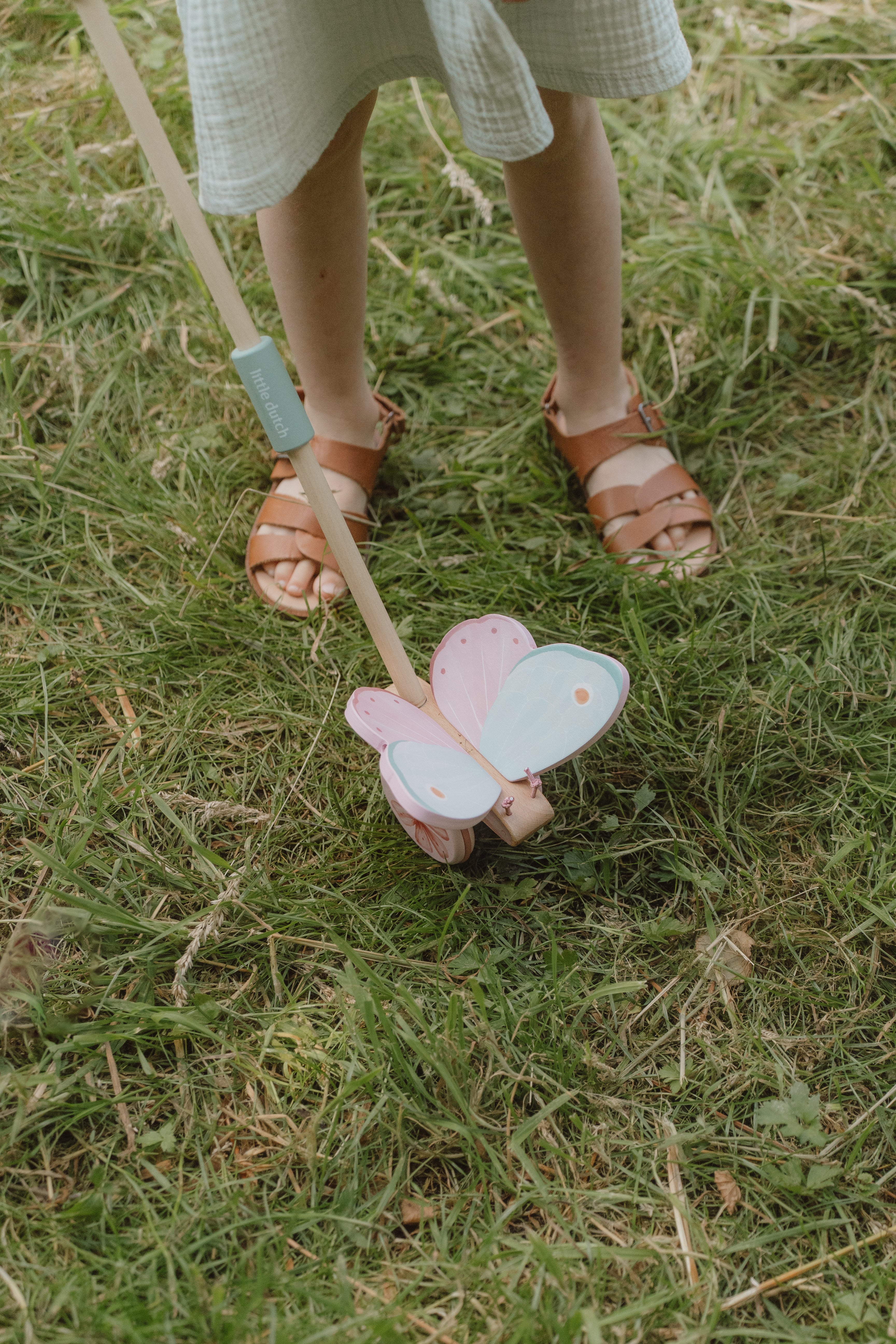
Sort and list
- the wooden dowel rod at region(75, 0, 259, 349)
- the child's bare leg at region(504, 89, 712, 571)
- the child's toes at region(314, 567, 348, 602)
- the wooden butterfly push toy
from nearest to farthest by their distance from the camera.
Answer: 1. the wooden dowel rod at region(75, 0, 259, 349)
2. the wooden butterfly push toy
3. the child's bare leg at region(504, 89, 712, 571)
4. the child's toes at region(314, 567, 348, 602)

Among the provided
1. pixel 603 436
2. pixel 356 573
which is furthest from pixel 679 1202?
pixel 603 436

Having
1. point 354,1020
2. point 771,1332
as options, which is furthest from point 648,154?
point 771,1332

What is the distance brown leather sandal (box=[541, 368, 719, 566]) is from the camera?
4.58 feet

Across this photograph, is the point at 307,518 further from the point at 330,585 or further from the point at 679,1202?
the point at 679,1202

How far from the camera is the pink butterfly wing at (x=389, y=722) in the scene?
0.99 meters

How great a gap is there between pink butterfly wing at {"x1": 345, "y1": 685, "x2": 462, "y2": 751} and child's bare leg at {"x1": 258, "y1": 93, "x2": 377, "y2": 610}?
13.2 inches

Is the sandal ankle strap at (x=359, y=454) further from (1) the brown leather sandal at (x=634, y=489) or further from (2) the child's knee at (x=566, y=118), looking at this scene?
(2) the child's knee at (x=566, y=118)

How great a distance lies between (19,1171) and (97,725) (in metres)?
0.53

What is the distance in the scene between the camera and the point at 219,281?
878mm

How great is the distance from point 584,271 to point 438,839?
75 centimetres

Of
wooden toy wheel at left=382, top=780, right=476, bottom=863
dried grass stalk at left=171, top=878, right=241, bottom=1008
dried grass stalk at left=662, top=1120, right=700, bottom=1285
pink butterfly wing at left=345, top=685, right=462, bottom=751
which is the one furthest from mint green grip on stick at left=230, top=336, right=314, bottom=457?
dried grass stalk at left=662, top=1120, right=700, bottom=1285

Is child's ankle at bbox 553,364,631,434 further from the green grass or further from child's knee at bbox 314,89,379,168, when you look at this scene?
child's knee at bbox 314,89,379,168

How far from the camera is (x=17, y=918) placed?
112cm

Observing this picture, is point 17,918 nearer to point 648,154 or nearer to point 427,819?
point 427,819
